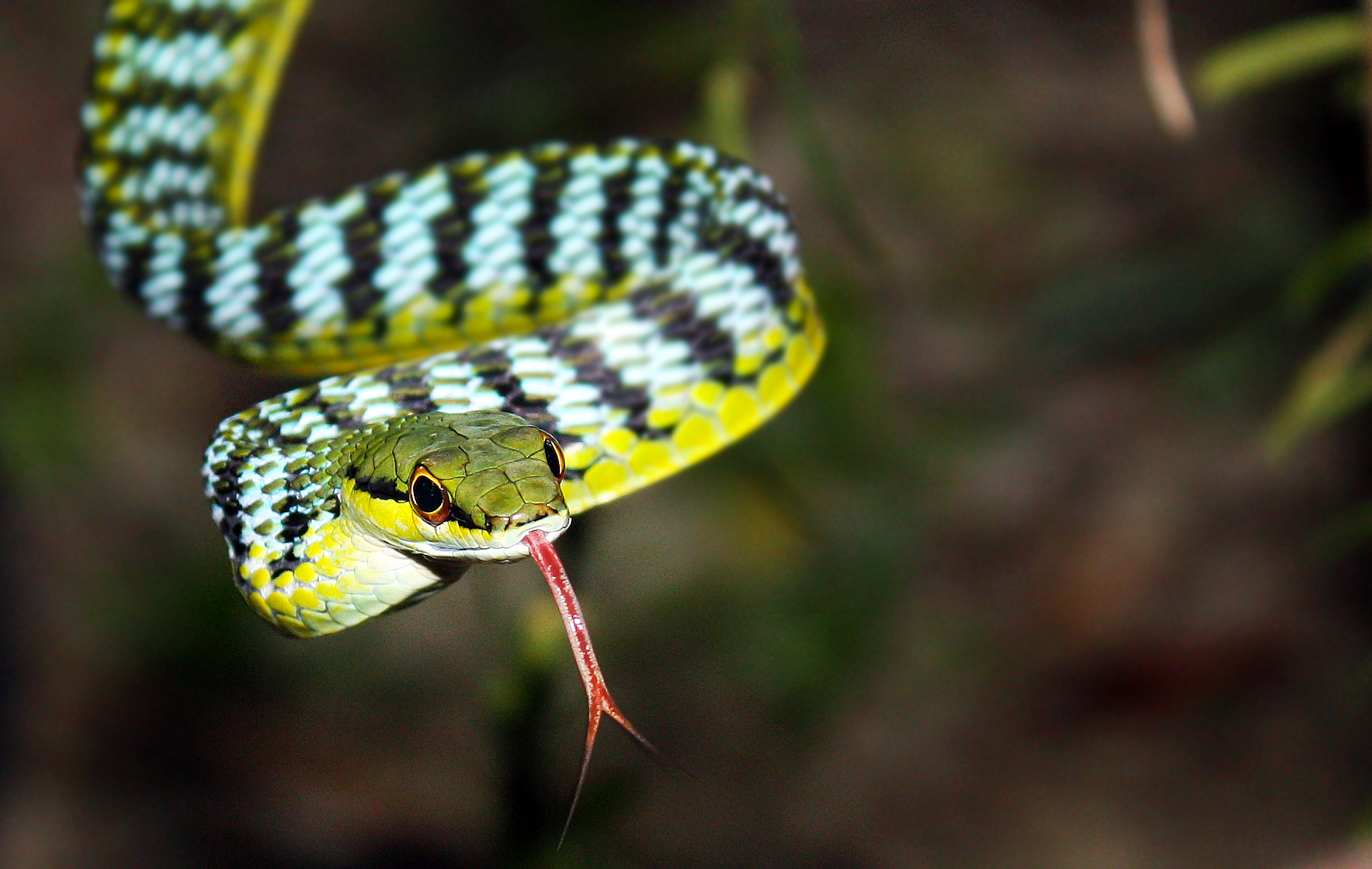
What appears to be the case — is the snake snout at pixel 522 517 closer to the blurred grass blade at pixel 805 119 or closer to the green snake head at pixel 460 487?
the green snake head at pixel 460 487

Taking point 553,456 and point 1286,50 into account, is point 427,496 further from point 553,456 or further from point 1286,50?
point 1286,50

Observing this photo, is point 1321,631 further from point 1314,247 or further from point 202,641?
point 202,641

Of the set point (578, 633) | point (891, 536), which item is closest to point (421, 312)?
point (578, 633)

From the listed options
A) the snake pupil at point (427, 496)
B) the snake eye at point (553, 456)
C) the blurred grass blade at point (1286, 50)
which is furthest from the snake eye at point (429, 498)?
the blurred grass blade at point (1286, 50)

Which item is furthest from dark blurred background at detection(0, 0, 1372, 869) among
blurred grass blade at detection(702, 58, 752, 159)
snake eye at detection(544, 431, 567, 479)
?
snake eye at detection(544, 431, 567, 479)

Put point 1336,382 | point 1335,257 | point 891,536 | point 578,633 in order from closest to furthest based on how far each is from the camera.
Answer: point 578,633 < point 1335,257 < point 1336,382 < point 891,536

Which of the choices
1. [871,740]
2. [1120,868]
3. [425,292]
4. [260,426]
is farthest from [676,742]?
[260,426]
